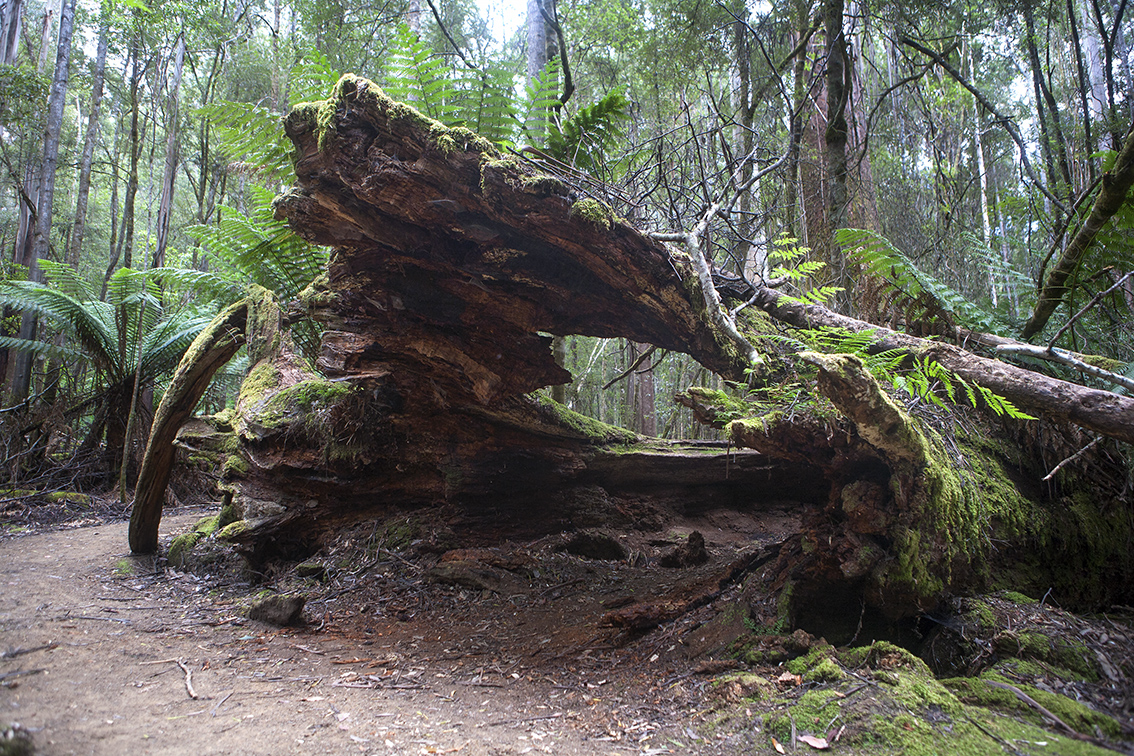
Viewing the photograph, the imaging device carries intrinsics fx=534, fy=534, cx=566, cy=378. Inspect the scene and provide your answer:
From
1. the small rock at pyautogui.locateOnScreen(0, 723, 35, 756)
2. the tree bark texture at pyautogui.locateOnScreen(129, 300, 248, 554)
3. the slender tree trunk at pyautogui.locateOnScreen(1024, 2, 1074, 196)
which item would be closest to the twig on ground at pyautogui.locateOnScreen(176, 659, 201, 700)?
the small rock at pyautogui.locateOnScreen(0, 723, 35, 756)

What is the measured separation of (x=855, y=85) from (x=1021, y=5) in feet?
6.14

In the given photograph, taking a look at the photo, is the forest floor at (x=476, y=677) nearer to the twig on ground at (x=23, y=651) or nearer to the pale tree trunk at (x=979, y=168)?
the twig on ground at (x=23, y=651)

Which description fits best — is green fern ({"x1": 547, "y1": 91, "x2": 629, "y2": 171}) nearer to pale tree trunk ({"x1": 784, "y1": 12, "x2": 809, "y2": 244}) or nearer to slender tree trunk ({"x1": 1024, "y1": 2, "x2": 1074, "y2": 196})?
pale tree trunk ({"x1": 784, "y1": 12, "x2": 809, "y2": 244})

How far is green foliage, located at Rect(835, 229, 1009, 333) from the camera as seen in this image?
3.76m

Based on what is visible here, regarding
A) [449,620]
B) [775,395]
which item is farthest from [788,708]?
[449,620]

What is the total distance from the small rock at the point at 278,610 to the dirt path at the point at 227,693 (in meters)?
0.07

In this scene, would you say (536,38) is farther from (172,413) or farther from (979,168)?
(979,168)

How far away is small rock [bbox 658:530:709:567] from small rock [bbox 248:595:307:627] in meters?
3.11

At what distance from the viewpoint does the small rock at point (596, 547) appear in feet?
17.4

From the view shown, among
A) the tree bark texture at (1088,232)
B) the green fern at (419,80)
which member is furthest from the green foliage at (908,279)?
the green fern at (419,80)

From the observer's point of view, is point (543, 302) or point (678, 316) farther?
point (543, 302)

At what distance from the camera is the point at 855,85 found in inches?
265

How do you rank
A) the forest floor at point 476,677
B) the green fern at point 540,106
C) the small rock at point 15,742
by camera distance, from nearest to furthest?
the small rock at point 15,742
the forest floor at point 476,677
the green fern at point 540,106

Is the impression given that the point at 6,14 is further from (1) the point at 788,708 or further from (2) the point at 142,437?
(1) the point at 788,708
